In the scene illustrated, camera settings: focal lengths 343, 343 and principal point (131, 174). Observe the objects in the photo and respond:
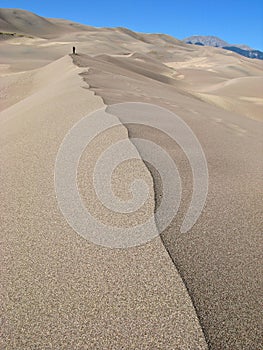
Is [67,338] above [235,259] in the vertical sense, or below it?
below

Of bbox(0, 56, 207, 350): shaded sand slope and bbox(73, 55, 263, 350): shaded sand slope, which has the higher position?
bbox(73, 55, 263, 350): shaded sand slope

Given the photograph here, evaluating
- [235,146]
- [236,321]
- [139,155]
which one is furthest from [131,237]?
[235,146]

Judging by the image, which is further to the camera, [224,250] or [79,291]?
[224,250]

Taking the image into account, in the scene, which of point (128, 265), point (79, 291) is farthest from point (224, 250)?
point (79, 291)

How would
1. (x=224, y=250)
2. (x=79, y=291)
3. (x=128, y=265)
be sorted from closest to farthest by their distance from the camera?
(x=79, y=291)
(x=128, y=265)
(x=224, y=250)

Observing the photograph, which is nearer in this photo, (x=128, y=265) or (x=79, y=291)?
(x=79, y=291)

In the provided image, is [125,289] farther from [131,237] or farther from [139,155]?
[139,155]

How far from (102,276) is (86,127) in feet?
6.05

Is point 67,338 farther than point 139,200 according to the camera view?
No

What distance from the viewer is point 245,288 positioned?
1.41 meters

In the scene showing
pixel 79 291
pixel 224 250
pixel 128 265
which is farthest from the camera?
pixel 224 250

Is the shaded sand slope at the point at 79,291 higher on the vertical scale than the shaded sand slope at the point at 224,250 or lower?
lower

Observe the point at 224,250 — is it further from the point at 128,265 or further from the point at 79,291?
the point at 79,291

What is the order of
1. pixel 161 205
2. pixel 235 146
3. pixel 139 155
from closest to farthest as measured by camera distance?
pixel 161 205, pixel 139 155, pixel 235 146
